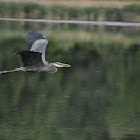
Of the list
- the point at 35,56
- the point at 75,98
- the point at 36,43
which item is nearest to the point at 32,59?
the point at 35,56

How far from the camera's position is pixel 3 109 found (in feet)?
40.3

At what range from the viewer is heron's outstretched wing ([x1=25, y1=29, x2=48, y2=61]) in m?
12.6

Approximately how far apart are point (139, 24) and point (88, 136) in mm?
27398

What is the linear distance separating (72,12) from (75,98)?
22.3 m

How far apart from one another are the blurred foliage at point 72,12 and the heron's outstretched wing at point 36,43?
22558mm

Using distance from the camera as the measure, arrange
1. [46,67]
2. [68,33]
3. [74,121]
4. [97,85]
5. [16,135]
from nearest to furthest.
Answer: [16,135], [74,121], [46,67], [97,85], [68,33]

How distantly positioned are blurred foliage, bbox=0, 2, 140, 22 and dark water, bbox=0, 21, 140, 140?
1123cm

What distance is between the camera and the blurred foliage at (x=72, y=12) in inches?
1404

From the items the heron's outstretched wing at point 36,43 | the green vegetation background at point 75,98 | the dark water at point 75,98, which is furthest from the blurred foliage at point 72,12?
the heron's outstretched wing at point 36,43

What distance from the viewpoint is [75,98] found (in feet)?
44.7

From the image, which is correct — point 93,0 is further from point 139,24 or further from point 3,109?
point 3,109

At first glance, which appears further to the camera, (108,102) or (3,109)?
(108,102)

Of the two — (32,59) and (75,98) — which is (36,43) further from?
(75,98)

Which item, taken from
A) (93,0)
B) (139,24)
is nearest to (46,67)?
(139,24)
